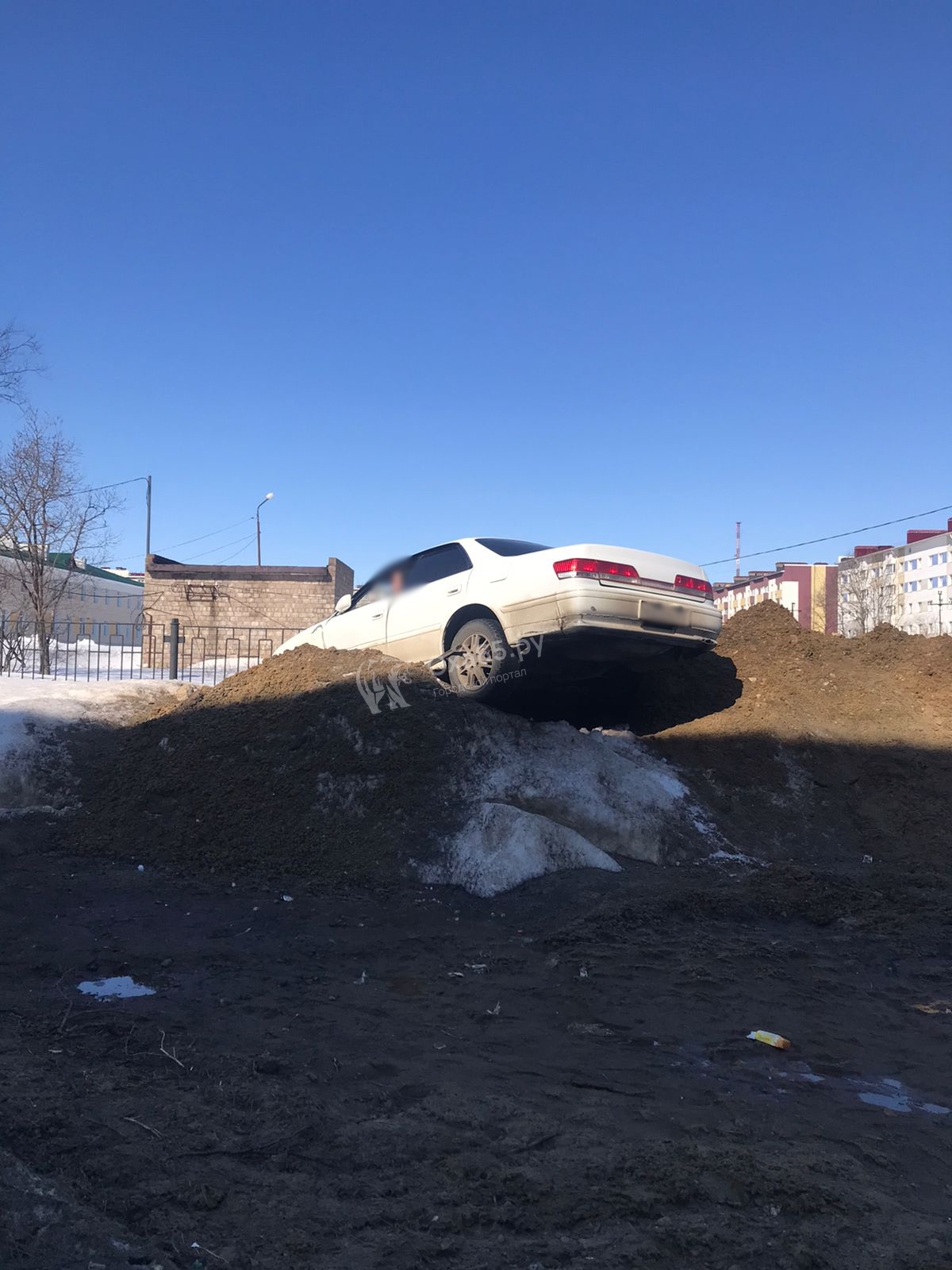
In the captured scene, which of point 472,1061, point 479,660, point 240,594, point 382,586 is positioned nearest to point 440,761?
point 479,660

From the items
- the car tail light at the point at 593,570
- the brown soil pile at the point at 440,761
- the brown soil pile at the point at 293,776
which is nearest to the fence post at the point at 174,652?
the brown soil pile at the point at 440,761

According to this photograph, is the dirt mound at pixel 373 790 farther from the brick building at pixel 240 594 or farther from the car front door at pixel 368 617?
the brick building at pixel 240 594

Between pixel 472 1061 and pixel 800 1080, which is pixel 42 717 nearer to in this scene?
pixel 472 1061

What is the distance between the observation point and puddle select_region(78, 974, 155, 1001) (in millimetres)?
4586

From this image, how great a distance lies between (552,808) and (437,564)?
9.06ft

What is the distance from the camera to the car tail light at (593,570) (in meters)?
7.35

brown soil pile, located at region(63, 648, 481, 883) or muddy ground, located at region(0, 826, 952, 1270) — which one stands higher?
brown soil pile, located at region(63, 648, 481, 883)

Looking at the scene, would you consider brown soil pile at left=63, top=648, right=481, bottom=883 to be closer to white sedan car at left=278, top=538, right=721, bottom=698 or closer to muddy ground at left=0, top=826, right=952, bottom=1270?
white sedan car at left=278, top=538, right=721, bottom=698

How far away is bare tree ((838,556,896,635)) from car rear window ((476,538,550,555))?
142 ft

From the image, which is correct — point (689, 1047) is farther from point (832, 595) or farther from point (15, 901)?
point (832, 595)

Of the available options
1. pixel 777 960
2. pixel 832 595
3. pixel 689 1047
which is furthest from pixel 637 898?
pixel 832 595

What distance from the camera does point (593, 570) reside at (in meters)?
7.37

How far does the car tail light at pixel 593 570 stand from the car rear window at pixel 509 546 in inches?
31.4

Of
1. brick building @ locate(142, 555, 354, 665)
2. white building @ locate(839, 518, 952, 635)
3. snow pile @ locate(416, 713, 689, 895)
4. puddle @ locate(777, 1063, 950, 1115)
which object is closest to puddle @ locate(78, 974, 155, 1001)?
snow pile @ locate(416, 713, 689, 895)
